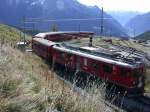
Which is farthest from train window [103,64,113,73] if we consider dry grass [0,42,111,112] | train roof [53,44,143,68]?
dry grass [0,42,111,112]

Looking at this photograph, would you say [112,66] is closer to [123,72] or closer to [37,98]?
[123,72]

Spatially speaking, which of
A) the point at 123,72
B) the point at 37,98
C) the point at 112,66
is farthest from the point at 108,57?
the point at 37,98


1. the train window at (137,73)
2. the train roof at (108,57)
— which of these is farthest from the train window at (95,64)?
the train window at (137,73)

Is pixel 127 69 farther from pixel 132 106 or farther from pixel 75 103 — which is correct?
pixel 75 103

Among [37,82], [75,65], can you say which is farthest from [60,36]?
[37,82]

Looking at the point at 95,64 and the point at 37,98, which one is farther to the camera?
the point at 95,64

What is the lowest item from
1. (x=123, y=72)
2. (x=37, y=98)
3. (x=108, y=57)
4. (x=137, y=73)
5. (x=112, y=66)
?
(x=137, y=73)

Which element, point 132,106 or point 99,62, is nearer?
point 132,106

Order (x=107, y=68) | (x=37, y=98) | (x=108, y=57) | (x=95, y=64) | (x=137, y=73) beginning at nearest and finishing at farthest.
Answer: (x=37, y=98), (x=137, y=73), (x=107, y=68), (x=108, y=57), (x=95, y=64)

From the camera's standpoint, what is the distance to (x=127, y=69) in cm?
2373

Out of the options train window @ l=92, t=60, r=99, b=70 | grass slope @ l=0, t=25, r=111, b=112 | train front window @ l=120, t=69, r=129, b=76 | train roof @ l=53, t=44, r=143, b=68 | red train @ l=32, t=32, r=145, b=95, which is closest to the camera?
grass slope @ l=0, t=25, r=111, b=112

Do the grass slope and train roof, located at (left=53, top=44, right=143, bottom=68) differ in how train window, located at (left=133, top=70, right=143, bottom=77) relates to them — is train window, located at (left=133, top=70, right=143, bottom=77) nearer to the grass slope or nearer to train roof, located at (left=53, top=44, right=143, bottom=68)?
train roof, located at (left=53, top=44, right=143, bottom=68)

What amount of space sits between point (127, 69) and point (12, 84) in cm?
1711

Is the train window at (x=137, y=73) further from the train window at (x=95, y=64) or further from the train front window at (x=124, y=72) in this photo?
the train window at (x=95, y=64)
